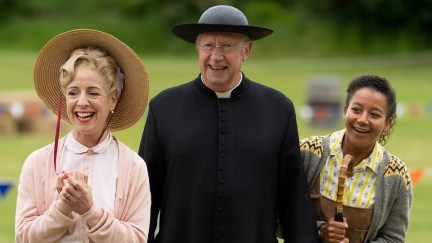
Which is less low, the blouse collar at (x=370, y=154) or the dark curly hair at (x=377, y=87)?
the dark curly hair at (x=377, y=87)

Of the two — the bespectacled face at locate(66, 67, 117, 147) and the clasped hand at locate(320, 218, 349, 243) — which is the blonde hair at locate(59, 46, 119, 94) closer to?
the bespectacled face at locate(66, 67, 117, 147)

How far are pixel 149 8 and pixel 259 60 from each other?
6089 mm

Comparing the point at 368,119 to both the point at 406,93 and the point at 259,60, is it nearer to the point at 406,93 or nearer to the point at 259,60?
the point at 406,93

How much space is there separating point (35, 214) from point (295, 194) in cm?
125

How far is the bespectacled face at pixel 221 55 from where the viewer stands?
4.95 meters

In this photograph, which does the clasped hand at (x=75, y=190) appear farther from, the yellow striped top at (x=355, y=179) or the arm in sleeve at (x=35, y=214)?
the yellow striped top at (x=355, y=179)

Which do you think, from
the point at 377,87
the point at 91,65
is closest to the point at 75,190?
the point at 91,65

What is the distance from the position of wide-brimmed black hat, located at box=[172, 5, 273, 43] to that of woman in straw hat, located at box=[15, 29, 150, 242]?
1.33ft

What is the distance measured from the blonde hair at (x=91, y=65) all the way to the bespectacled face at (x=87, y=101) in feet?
0.07

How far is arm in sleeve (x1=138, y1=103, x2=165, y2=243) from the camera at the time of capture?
16.5ft

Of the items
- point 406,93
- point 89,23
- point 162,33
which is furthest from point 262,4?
point 406,93

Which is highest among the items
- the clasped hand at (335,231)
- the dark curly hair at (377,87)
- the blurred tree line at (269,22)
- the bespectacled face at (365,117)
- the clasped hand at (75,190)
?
the blurred tree line at (269,22)

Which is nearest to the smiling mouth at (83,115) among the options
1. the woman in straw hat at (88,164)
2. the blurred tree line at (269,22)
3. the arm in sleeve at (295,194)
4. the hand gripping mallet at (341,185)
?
the woman in straw hat at (88,164)

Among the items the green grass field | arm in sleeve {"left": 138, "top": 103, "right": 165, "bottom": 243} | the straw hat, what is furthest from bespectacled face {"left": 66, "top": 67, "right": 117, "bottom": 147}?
the green grass field
